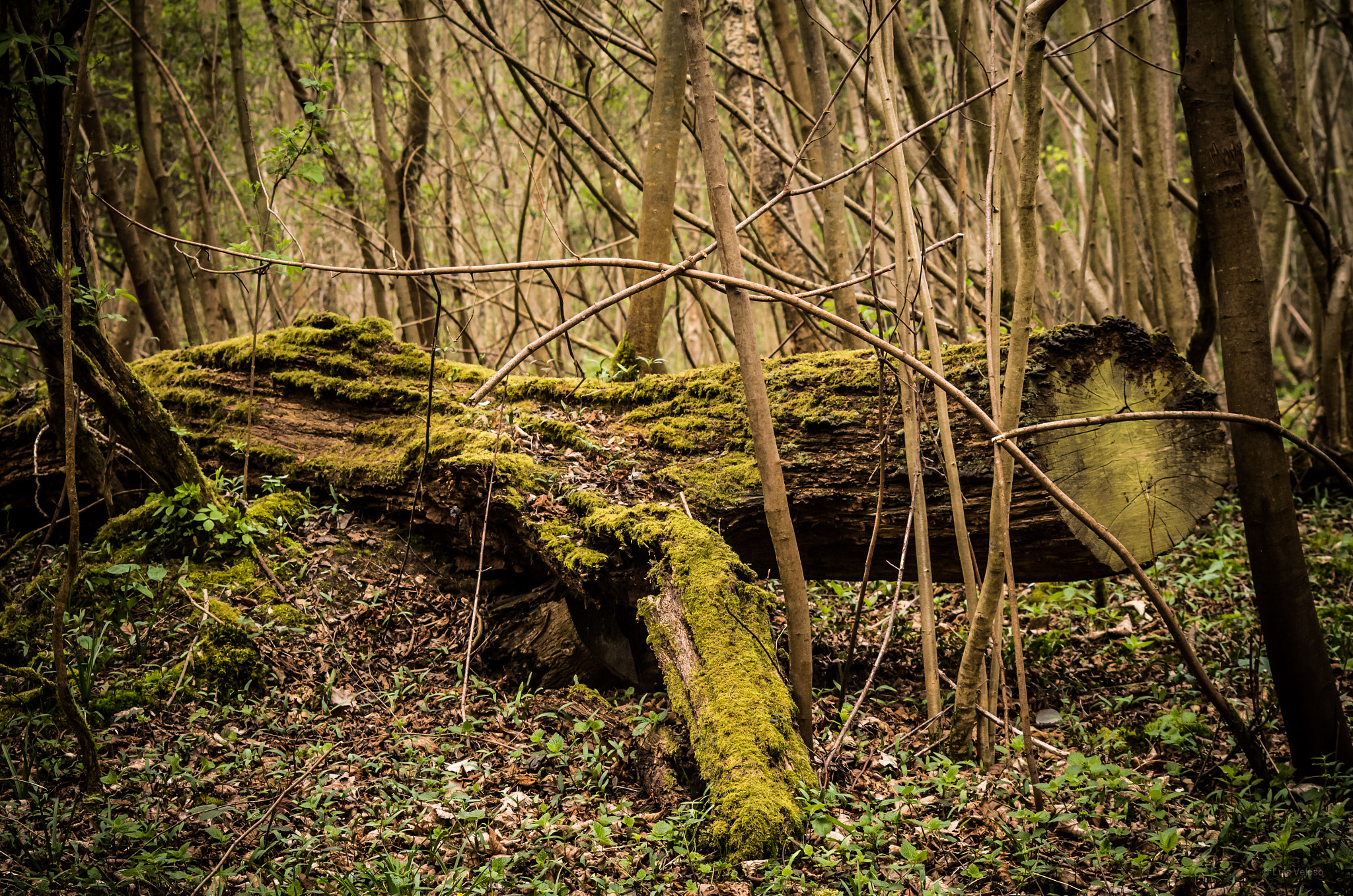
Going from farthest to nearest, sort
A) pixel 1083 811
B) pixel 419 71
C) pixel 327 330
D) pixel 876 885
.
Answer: pixel 419 71
pixel 327 330
pixel 1083 811
pixel 876 885

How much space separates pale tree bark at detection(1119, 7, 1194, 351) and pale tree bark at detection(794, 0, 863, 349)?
2020 millimetres

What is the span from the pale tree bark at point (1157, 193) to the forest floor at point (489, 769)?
184 cm

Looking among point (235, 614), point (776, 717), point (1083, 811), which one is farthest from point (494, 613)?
point (1083, 811)

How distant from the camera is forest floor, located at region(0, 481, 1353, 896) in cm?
209

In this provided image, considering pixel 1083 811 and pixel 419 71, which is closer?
pixel 1083 811

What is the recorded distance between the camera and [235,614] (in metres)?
3.16

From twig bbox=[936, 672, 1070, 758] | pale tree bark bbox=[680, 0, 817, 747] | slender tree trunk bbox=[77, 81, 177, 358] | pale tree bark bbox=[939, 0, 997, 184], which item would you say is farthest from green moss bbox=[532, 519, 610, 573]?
slender tree trunk bbox=[77, 81, 177, 358]

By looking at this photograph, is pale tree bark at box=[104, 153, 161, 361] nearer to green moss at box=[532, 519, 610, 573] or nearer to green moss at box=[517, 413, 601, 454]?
green moss at box=[517, 413, 601, 454]

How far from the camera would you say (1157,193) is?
15.2 ft

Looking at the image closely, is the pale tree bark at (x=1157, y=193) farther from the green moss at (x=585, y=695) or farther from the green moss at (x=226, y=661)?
the green moss at (x=226, y=661)

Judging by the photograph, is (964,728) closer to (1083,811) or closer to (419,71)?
(1083,811)

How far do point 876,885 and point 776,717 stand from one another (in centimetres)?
56

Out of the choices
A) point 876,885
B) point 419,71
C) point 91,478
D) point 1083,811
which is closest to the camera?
point 876,885

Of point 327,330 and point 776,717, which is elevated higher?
point 327,330
